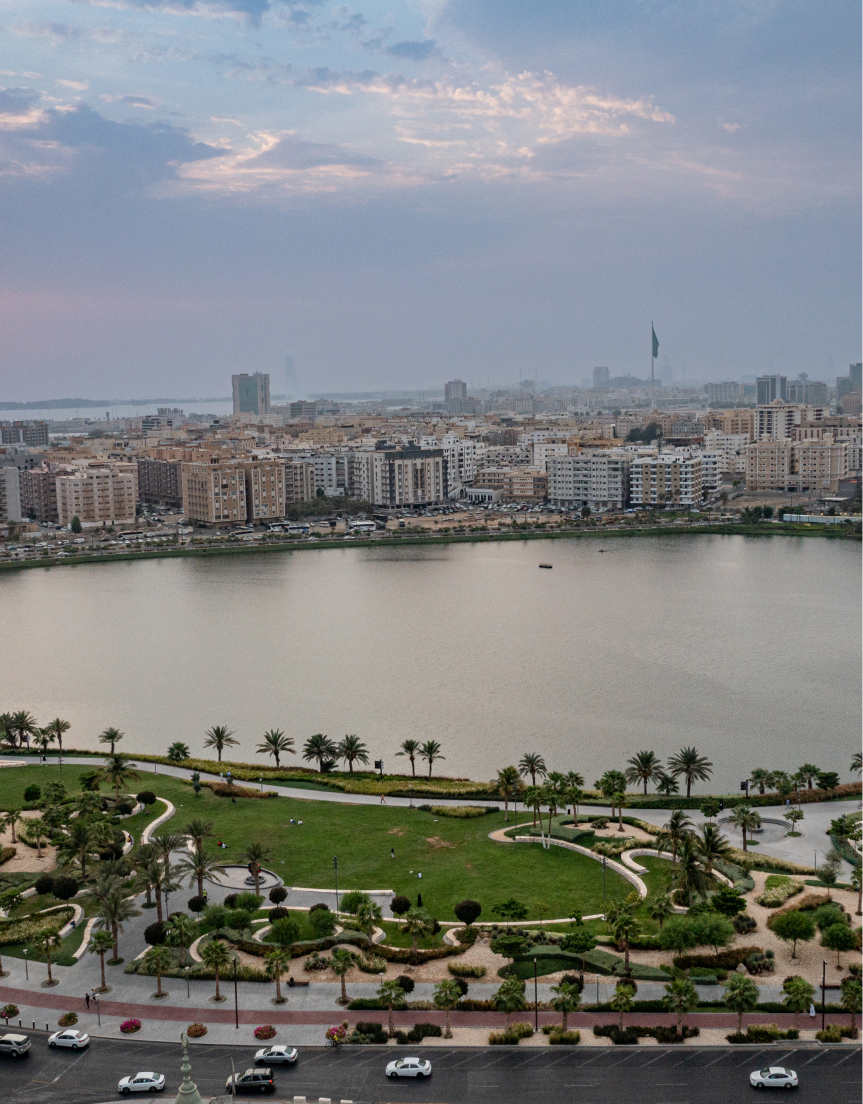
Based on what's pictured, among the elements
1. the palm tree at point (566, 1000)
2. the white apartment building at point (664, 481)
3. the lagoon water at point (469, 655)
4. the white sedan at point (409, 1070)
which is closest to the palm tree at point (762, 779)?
the lagoon water at point (469, 655)

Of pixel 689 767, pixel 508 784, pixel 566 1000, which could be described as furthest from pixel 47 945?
pixel 689 767

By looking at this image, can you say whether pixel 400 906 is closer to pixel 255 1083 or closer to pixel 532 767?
pixel 255 1083

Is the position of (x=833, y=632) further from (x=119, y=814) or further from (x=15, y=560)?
(x=15, y=560)

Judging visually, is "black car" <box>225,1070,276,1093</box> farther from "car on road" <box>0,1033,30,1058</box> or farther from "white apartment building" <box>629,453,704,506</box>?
"white apartment building" <box>629,453,704,506</box>

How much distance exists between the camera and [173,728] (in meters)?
13.0

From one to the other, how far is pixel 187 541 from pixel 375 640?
12864 millimetres

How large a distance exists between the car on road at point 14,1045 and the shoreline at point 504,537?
21.4m

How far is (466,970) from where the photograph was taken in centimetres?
684

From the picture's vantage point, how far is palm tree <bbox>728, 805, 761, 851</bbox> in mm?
8797

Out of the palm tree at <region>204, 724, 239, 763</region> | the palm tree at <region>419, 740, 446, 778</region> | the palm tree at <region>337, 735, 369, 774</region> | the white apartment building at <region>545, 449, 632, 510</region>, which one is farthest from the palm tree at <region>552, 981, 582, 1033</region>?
the white apartment building at <region>545, 449, 632, 510</region>

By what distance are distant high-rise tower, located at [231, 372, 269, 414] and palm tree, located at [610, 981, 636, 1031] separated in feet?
274

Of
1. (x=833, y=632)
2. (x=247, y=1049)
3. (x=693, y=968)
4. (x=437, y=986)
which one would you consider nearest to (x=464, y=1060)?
(x=437, y=986)

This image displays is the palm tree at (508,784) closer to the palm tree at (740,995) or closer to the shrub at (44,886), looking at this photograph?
the palm tree at (740,995)

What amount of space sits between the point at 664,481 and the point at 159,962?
96.7 ft
